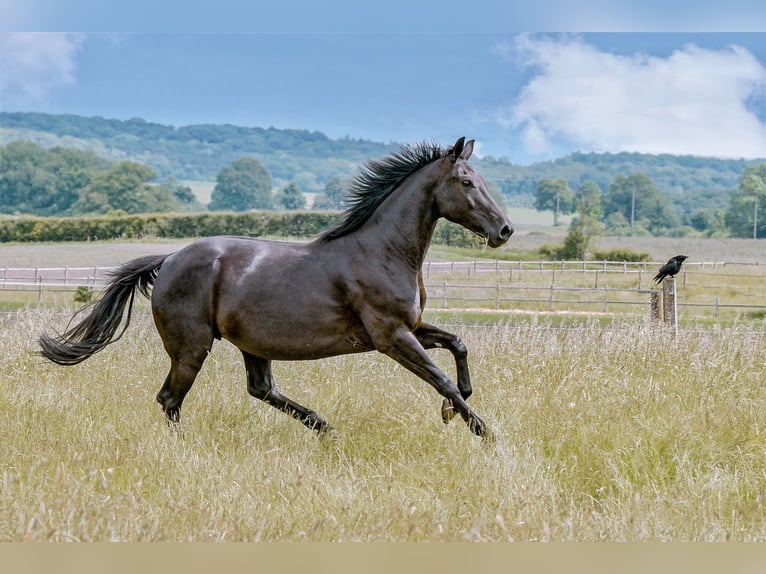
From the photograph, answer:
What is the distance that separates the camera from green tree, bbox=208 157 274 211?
2778 inches

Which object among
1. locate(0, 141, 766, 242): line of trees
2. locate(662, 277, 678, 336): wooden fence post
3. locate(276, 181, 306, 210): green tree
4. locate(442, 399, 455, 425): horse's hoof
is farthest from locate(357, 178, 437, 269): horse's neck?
locate(276, 181, 306, 210): green tree

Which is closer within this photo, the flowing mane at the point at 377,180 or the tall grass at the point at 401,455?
the tall grass at the point at 401,455

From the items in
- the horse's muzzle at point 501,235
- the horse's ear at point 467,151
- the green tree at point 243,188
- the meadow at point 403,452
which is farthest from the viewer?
the green tree at point 243,188

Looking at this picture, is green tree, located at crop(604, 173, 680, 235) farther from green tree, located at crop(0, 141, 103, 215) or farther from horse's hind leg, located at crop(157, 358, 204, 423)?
horse's hind leg, located at crop(157, 358, 204, 423)

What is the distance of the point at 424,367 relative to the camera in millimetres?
4902

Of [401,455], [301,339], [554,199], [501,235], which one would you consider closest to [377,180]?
[501,235]

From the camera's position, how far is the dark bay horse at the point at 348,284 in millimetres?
4926

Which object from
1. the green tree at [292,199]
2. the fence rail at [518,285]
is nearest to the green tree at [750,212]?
the fence rail at [518,285]

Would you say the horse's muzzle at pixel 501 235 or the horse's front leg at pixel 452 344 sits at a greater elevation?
the horse's muzzle at pixel 501 235

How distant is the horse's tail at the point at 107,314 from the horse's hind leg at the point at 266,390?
839mm

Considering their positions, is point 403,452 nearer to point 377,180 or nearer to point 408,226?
point 408,226

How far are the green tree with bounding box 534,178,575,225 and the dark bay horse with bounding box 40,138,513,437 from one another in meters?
→ 54.1

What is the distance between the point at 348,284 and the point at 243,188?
71940 millimetres

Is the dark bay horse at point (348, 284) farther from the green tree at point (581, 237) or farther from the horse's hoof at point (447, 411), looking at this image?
the green tree at point (581, 237)
